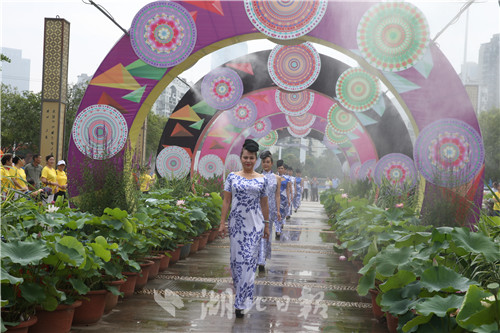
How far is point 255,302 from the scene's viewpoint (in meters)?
5.02

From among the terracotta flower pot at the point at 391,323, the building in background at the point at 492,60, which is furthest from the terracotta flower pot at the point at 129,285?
the building in background at the point at 492,60

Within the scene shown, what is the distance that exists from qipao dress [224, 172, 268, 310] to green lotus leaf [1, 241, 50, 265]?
177 cm

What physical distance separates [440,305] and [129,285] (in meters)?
3.08


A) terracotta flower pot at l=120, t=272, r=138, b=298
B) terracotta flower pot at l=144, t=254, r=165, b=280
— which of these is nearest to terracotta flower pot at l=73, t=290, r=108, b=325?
terracotta flower pot at l=120, t=272, r=138, b=298

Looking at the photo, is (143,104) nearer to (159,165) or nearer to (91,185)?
(91,185)

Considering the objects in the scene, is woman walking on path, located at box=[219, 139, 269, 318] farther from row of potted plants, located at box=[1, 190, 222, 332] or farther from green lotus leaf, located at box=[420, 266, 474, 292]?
green lotus leaf, located at box=[420, 266, 474, 292]

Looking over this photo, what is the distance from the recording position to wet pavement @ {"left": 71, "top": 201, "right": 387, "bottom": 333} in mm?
4176

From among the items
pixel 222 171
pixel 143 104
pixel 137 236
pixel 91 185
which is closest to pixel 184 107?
pixel 222 171

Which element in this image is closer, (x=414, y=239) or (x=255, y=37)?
(x=414, y=239)

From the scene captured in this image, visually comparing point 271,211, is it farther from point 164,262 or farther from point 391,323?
point 391,323

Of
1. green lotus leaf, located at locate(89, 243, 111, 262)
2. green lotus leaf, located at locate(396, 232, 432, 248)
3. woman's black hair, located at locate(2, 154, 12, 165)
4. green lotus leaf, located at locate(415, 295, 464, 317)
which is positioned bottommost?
green lotus leaf, located at locate(415, 295, 464, 317)

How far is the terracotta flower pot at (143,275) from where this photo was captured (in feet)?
17.4

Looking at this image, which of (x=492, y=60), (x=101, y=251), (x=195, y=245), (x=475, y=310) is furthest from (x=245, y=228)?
(x=492, y=60)

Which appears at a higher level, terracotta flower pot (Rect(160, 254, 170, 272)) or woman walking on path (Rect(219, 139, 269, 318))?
woman walking on path (Rect(219, 139, 269, 318))
